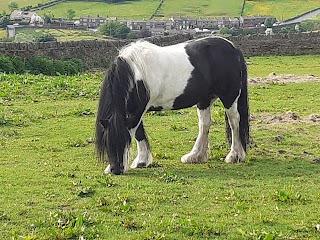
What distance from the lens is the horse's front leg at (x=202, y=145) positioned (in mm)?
11711

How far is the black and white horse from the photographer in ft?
34.8

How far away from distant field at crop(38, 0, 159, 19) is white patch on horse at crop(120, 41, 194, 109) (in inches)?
3013

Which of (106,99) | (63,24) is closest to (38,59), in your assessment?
(106,99)

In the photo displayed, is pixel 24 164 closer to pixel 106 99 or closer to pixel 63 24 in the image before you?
pixel 106 99

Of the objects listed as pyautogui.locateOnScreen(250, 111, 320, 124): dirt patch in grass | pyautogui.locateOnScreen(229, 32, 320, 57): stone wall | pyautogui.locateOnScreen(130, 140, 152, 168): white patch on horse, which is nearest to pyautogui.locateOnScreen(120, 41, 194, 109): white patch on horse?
pyautogui.locateOnScreen(130, 140, 152, 168): white patch on horse

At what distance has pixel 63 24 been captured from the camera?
57375 millimetres

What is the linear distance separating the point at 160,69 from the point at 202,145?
5.70 ft

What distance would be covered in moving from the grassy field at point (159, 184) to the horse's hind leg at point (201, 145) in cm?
23

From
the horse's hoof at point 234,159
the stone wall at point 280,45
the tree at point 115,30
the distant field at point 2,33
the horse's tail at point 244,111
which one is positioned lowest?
the distant field at point 2,33

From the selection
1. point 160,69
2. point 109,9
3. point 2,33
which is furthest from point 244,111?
point 109,9

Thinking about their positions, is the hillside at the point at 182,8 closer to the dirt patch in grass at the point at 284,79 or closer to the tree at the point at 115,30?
the tree at the point at 115,30

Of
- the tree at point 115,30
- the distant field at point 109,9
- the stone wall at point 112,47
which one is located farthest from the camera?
the distant field at point 109,9

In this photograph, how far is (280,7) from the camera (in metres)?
101

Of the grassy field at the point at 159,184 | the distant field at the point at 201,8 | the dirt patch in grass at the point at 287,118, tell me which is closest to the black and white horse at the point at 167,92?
the grassy field at the point at 159,184
